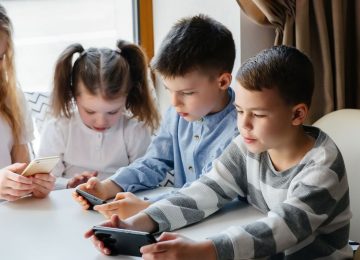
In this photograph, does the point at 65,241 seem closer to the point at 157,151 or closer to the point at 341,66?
the point at 157,151

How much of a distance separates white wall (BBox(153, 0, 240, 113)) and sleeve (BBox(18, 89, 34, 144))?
21.1 inches

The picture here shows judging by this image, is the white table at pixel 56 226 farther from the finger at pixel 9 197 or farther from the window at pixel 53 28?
the window at pixel 53 28

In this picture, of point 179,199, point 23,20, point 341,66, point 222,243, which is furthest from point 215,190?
point 23,20

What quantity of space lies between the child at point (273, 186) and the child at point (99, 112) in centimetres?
61

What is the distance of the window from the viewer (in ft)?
7.73

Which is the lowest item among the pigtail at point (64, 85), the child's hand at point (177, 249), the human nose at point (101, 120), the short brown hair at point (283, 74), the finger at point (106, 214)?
the finger at point (106, 214)

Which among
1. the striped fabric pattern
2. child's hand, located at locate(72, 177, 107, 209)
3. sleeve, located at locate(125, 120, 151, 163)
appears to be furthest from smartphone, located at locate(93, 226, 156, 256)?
the striped fabric pattern

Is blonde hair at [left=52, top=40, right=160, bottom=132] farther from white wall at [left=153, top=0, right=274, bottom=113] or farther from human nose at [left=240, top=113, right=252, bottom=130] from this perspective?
human nose at [left=240, top=113, right=252, bottom=130]

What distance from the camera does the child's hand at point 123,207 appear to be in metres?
1.29

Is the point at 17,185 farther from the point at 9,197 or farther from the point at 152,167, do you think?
the point at 152,167


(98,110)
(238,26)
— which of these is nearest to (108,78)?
(98,110)

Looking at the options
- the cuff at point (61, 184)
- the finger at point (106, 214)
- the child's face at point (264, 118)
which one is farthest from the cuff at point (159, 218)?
the cuff at point (61, 184)

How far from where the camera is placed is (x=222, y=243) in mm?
1042

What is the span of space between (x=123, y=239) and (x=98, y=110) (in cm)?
81
